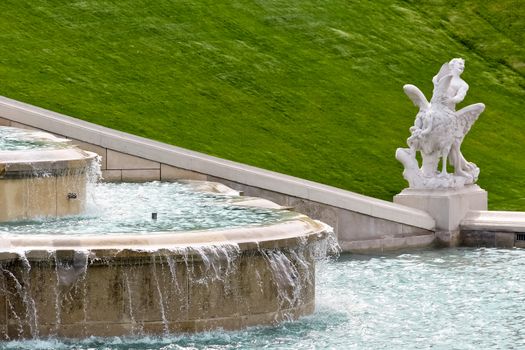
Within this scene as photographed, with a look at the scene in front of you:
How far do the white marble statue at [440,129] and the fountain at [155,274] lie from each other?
6.54 metres

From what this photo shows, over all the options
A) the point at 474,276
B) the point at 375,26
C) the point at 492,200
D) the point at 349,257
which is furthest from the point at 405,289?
the point at 375,26

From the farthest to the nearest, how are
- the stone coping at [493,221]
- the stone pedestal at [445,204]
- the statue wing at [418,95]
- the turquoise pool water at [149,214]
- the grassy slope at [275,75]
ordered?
the grassy slope at [275,75] < the statue wing at [418,95] < the stone pedestal at [445,204] < the stone coping at [493,221] < the turquoise pool water at [149,214]

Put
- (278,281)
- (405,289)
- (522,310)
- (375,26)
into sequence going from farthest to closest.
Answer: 1. (375,26)
2. (405,289)
3. (522,310)
4. (278,281)

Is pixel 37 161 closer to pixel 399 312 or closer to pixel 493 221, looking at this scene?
pixel 399 312

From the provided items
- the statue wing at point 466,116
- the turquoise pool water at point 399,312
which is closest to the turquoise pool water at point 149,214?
the turquoise pool water at point 399,312

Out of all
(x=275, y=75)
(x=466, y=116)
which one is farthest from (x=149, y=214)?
(x=275, y=75)

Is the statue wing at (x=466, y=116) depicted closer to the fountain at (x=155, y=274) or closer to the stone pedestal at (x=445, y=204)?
the stone pedestal at (x=445, y=204)

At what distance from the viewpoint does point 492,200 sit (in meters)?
27.8

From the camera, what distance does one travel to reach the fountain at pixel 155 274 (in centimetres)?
1559

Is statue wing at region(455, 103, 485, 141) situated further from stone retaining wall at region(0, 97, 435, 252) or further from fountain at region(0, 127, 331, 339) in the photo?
fountain at region(0, 127, 331, 339)

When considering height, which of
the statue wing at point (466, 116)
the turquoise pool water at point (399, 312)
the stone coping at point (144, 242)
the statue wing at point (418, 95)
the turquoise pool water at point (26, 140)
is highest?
the statue wing at point (418, 95)

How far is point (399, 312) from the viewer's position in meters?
17.9

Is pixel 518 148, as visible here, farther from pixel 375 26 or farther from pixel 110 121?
pixel 110 121

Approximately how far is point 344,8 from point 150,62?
7533mm
